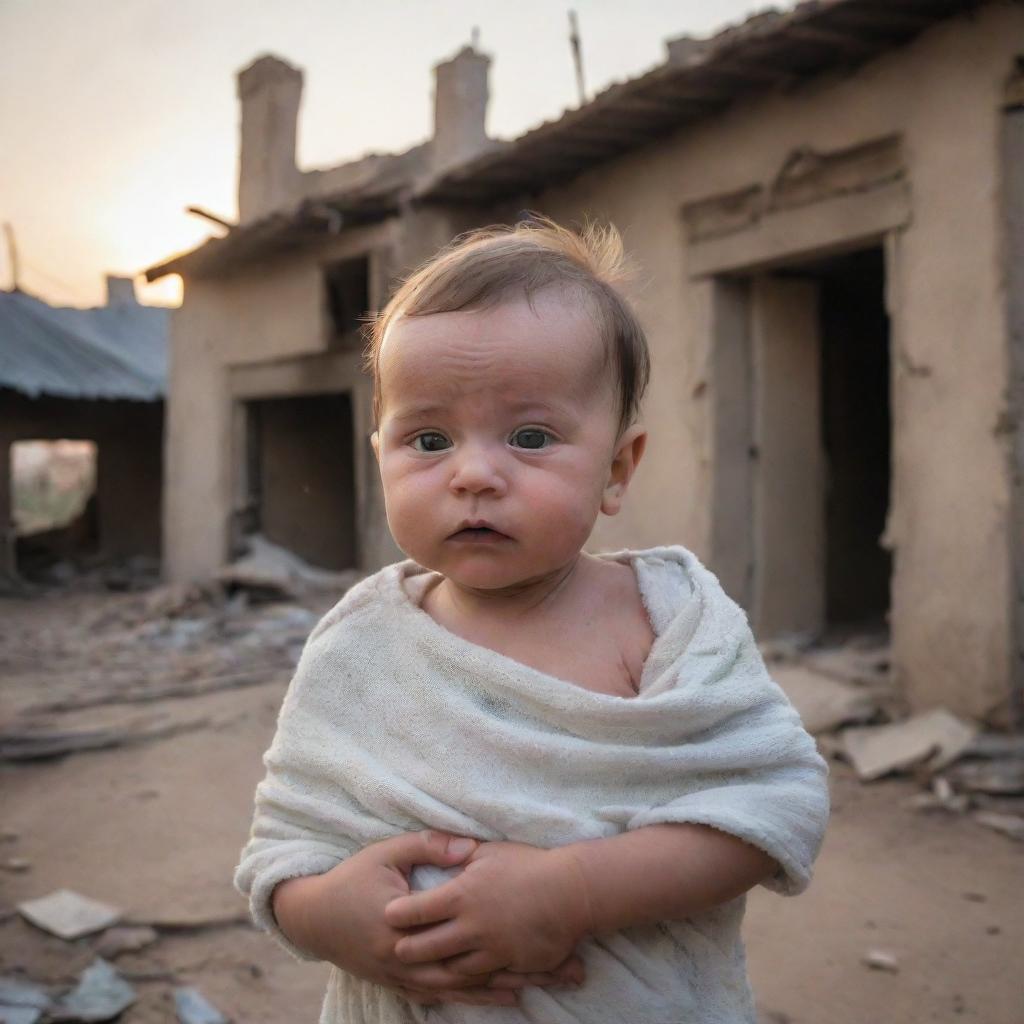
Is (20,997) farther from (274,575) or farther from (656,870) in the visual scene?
(274,575)

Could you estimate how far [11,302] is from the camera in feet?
46.0

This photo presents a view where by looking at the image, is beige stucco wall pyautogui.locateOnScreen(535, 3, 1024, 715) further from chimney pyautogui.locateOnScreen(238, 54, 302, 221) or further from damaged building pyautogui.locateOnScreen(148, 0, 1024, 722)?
chimney pyautogui.locateOnScreen(238, 54, 302, 221)

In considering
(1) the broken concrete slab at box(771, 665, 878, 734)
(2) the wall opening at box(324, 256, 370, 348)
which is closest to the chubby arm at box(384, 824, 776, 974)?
(1) the broken concrete slab at box(771, 665, 878, 734)

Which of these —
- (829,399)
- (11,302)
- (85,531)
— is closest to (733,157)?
(829,399)

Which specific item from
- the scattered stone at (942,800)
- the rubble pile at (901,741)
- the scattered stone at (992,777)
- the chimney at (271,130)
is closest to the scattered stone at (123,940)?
the rubble pile at (901,741)

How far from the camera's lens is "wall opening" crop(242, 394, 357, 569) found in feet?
33.7

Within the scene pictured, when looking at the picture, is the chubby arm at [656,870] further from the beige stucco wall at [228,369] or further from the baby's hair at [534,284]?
the beige stucco wall at [228,369]

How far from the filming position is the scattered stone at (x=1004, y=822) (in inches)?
147

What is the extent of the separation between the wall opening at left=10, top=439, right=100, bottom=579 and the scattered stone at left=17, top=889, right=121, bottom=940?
1058cm

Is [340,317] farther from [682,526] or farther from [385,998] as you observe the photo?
[385,998]

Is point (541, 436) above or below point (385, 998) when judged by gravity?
above

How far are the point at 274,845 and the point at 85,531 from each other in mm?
16241

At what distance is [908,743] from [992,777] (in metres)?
0.42

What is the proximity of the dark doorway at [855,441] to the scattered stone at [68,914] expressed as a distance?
4.91 m
